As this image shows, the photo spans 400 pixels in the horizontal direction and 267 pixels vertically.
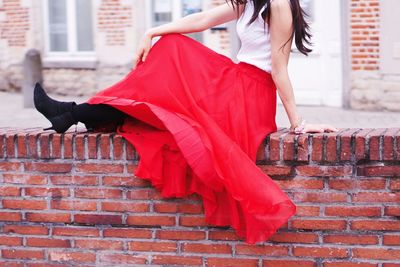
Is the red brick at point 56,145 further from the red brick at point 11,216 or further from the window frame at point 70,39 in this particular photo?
the window frame at point 70,39

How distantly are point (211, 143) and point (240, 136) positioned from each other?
20 cm

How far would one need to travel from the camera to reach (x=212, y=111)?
397 centimetres

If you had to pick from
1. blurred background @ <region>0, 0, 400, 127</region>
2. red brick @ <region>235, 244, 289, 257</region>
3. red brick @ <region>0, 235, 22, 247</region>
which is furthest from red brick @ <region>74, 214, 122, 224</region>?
blurred background @ <region>0, 0, 400, 127</region>

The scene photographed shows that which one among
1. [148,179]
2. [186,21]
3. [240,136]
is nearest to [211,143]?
[240,136]

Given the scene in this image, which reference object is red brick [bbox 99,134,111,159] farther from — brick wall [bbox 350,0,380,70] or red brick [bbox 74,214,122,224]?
brick wall [bbox 350,0,380,70]

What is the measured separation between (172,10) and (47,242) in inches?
378

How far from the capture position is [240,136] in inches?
155

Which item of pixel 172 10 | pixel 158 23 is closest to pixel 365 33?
pixel 172 10

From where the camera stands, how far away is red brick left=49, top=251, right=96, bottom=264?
4262mm

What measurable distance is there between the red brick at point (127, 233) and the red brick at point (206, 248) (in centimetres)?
20

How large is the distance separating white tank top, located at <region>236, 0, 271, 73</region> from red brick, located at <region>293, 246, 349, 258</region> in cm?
86

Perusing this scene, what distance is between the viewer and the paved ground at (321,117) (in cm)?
1005

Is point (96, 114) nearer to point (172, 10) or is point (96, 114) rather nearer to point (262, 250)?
point (262, 250)

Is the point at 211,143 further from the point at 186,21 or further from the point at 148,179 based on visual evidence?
the point at 186,21
